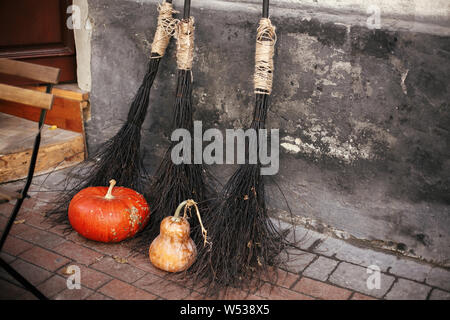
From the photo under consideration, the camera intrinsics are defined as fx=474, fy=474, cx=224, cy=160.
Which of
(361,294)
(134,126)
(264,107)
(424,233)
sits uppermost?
(264,107)

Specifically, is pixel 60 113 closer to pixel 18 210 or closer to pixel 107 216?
pixel 107 216

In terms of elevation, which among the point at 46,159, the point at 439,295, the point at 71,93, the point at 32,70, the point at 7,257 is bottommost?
the point at 439,295

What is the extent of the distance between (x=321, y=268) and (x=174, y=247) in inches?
39.1

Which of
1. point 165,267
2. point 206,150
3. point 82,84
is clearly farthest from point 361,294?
point 82,84

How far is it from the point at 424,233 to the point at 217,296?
1.47m

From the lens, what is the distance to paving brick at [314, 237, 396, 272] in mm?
3234

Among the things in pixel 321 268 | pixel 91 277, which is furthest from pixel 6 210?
pixel 321 268

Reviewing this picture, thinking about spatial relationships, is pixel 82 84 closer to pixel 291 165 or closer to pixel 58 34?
pixel 58 34

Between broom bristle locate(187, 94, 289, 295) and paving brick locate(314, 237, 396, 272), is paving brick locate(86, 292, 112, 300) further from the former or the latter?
Answer: paving brick locate(314, 237, 396, 272)

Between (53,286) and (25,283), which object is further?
(53,286)

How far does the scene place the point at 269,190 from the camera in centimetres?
369

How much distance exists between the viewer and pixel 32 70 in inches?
105

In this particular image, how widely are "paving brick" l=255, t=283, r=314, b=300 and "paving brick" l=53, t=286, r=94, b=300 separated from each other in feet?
3.30

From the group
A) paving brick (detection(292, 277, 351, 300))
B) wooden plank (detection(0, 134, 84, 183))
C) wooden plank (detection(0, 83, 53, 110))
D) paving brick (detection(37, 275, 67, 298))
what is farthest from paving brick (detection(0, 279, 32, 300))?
paving brick (detection(292, 277, 351, 300))
